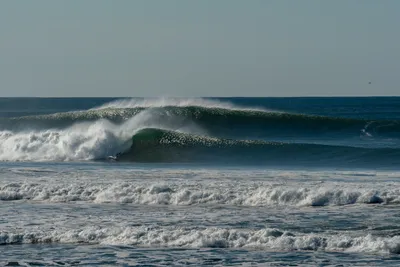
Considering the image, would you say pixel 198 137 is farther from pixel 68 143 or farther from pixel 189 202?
pixel 189 202

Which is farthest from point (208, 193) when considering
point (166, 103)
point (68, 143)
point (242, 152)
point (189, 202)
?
point (166, 103)

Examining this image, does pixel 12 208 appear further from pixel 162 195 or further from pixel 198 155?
pixel 198 155

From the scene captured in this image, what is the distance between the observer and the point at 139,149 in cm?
3409

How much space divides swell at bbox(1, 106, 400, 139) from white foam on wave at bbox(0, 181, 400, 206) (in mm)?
20672

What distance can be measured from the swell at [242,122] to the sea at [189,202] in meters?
6.07

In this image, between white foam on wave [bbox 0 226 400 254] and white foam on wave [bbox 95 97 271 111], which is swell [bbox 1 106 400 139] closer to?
white foam on wave [bbox 95 97 271 111]

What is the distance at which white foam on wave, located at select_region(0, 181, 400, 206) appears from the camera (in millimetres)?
18109

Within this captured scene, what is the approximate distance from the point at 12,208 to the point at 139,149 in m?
15.9

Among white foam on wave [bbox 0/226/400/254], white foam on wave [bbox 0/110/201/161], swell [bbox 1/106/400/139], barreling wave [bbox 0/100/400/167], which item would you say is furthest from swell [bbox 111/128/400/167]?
white foam on wave [bbox 0/226/400/254]

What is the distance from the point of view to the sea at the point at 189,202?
1358cm

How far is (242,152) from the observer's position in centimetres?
3281

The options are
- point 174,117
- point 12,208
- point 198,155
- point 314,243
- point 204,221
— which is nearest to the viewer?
point 314,243

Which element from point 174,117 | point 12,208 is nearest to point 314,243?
point 12,208

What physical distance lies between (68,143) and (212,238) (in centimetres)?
2029
